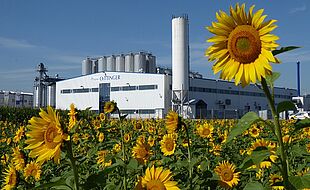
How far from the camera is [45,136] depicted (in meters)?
→ 1.52

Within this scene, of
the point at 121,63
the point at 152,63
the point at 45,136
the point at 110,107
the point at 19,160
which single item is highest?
the point at 121,63

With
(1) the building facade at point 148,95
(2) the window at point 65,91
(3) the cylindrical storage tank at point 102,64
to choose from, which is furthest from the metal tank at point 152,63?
(2) the window at point 65,91

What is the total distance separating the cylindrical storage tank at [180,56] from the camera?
37688 millimetres

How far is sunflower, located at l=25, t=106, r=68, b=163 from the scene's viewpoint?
1.46m

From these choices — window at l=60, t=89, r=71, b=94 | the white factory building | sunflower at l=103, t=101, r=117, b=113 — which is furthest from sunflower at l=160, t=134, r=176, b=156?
window at l=60, t=89, r=71, b=94

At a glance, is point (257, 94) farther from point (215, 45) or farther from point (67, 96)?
point (215, 45)

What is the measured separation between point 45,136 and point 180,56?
1434 inches

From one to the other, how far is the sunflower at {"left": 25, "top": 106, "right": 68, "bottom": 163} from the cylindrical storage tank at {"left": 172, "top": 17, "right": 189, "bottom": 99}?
1425 inches

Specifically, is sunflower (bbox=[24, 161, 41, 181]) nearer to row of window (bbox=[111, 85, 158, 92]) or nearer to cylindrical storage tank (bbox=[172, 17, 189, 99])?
cylindrical storage tank (bbox=[172, 17, 189, 99])

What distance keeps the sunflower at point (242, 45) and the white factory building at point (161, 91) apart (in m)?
32.2

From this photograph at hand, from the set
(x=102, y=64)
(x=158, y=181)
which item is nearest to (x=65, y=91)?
(x=102, y=64)

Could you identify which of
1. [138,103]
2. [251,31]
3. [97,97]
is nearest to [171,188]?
[251,31]

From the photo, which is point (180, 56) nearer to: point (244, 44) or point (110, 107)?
point (110, 107)

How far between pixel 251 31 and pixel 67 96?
154 feet
